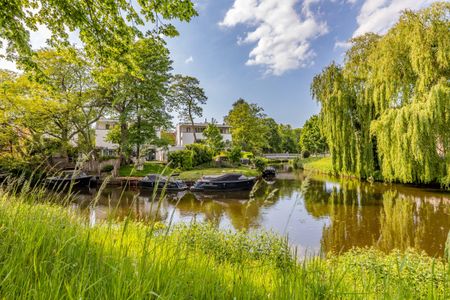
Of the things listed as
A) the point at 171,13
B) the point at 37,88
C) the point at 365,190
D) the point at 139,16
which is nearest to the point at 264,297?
the point at 171,13

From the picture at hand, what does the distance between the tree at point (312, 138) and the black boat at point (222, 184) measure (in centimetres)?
2759

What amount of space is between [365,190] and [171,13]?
1571cm

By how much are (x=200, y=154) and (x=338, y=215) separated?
18729mm

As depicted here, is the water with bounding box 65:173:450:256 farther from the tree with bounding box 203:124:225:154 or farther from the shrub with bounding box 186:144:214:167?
the tree with bounding box 203:124:225:154

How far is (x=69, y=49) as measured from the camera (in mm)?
6266

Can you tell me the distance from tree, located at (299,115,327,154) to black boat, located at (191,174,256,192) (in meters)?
27.6

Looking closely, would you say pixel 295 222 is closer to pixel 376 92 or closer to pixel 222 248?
pixel 222 248

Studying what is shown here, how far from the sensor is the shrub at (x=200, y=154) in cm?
2700

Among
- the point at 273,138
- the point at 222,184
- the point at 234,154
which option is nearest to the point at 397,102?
the point at 222,184

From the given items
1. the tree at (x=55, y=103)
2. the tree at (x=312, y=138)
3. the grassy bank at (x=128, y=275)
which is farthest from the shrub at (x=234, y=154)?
the grassy bank at (x=128, y=275)

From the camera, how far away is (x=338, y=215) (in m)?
10.8

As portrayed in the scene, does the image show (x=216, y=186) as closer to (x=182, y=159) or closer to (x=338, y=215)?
(x=338, y=215)

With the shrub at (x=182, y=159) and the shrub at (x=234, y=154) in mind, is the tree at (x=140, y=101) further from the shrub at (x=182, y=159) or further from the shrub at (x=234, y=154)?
the shrub at (x=234, y=154)

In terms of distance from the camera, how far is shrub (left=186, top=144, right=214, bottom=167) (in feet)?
88.6
